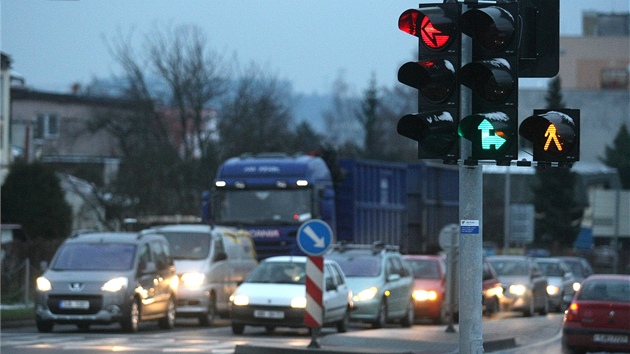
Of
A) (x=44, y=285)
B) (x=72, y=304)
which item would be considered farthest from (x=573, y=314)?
(x=44, y=285)

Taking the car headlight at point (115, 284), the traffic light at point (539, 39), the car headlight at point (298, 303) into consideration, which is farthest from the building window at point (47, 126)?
the traffic light at point (539, 39)

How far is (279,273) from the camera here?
961 inches

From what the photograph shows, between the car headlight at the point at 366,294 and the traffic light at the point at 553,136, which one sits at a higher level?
the traffic light at the point at 553,136

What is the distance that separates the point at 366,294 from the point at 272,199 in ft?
15.5

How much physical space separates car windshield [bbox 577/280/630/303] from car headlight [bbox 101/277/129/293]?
27.3ft

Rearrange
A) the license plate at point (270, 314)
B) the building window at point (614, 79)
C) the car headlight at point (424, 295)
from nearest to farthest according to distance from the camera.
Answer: the license plate at point (270, 314)
the car headlight at point (424, 295)
the building window at point (614, 79)

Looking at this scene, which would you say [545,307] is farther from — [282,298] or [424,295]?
[282,298]

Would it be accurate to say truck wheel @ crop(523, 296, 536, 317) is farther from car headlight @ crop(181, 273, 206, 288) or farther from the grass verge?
the grass verge

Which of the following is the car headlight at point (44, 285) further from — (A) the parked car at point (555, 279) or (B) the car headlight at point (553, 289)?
(B) the car headlight at point (553, 289)

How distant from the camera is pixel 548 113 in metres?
9.25

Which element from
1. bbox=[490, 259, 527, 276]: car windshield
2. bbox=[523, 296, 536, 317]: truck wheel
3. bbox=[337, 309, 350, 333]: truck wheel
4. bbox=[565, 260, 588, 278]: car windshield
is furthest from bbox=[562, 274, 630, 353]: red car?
bbox=[565, 260, 588, 278]: car windshield

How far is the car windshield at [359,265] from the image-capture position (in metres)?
27.3

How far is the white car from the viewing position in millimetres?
22922

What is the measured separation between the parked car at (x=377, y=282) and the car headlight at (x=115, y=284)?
16.9ft
